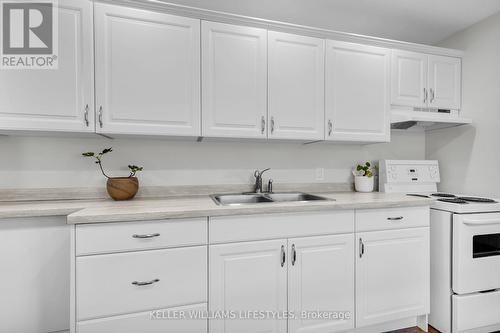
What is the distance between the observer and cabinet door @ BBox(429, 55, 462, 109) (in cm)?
228

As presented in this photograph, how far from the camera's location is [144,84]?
1.65 meters

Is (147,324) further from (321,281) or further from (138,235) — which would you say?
(321,281)

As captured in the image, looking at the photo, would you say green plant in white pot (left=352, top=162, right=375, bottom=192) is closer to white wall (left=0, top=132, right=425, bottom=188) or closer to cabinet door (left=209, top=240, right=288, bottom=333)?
white wall (left=0, top=132, right=425, bottom=188)

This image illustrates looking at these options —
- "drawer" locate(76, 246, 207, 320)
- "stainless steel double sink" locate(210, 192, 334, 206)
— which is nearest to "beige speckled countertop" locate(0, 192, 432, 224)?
"drawer" locate(76, 246, 207, 320)

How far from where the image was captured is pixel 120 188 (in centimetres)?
175

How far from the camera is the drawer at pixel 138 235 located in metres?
1.27

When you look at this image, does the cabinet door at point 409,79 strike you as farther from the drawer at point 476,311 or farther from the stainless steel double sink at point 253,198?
the drawer at point 476,311

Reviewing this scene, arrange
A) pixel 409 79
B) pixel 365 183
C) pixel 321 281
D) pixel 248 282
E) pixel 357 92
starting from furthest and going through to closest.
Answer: pixel 365 183, pixel 409 79, pixel 357 92, pixel 321 281, pixel 248 282

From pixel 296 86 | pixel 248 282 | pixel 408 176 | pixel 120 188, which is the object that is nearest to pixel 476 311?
pixel 408 176

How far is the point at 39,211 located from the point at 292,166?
1787 mm

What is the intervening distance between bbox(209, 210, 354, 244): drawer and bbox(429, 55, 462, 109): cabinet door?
4.89 feet

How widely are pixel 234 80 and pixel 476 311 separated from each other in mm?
2330

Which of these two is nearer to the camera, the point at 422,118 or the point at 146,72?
the point at 146,72

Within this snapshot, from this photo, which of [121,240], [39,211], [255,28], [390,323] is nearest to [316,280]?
[390,323]
